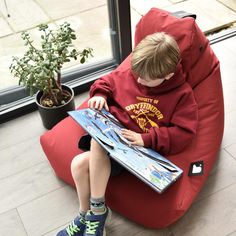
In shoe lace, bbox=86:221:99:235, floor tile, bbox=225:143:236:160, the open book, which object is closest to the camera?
the open book

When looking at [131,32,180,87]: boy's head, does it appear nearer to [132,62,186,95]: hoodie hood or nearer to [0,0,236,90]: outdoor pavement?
[132,62,186,95]: hoodie hood

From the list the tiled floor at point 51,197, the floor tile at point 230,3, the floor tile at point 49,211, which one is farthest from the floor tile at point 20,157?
the floor tile at point 230,3

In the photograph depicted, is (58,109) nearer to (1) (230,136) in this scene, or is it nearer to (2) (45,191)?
(2) (45,191)

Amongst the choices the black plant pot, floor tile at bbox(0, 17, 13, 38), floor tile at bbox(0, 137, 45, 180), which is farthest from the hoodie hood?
floor tile at bbox(0, 17, 13, 38)

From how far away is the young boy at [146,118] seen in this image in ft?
4.48

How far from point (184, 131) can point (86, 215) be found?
1.60 feet

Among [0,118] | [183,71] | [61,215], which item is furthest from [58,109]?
[183,71]

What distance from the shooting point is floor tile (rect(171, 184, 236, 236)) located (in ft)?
5.09

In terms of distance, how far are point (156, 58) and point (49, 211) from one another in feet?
2.63

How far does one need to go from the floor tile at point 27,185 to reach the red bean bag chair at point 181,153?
0.08 metres

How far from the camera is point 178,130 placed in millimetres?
1454

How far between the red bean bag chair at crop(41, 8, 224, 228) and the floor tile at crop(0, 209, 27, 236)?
0.85 ft

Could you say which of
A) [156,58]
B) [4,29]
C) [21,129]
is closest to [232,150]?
[156,58]

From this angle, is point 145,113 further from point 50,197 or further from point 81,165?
point 50,197
